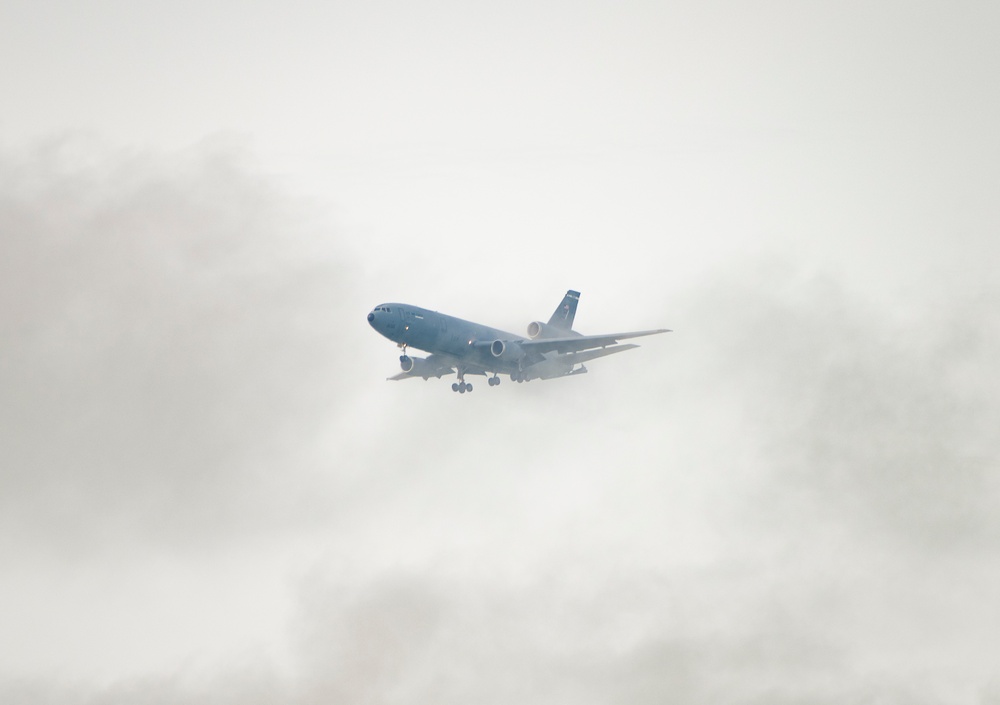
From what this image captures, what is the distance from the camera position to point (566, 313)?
437ft

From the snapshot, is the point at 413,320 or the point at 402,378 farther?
the point at 402,378

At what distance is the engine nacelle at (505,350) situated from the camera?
111938 millimetres

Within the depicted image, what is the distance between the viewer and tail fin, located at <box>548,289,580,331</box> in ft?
435

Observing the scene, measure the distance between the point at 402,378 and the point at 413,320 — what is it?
1429 cm

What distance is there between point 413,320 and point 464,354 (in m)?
6.73

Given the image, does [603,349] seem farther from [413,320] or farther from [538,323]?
[413,320]

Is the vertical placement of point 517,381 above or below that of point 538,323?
Answer: below

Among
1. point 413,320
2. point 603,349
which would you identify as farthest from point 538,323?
point 413,320

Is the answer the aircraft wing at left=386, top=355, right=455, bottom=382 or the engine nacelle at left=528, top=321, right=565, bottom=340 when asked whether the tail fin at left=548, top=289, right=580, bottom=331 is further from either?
the aircraft wing at left=386, top=355, right=455, bottom=382

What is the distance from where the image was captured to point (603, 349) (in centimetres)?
11712

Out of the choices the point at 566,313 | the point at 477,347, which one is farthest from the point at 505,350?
the point at 566,313

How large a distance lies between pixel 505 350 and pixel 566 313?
2247cm

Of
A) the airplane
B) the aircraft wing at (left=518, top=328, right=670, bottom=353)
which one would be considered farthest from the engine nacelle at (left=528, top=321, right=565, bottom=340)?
the aircraft wing at (left=518, top=328, right=670, bottom=353)

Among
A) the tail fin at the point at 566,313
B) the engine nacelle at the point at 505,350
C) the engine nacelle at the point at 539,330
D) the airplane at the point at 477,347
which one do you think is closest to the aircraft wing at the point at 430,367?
the airplane at the point at 477,347
